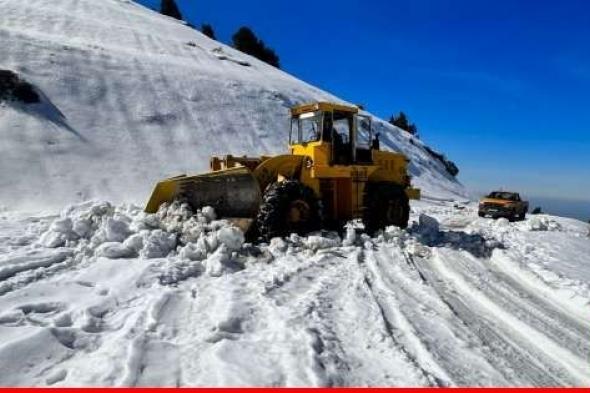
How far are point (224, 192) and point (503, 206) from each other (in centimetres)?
1610

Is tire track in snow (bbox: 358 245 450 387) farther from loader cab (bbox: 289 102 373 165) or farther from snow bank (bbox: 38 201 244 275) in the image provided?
loader cab (bbox: 289 102 373 165)

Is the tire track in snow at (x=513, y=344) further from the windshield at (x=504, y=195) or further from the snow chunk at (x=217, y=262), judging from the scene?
the windshield at (x=504, y=195)

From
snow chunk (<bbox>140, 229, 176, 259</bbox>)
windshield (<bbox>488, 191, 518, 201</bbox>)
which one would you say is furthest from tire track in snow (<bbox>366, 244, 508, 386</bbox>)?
windshield (<bbox>488, 191, 518, 201</bbox>)

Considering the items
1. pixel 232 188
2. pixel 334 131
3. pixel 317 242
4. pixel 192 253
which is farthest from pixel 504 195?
pixel 192 253

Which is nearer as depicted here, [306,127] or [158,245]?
[158,245]

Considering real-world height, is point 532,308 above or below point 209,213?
below

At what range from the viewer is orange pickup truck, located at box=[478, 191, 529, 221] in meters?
22.9

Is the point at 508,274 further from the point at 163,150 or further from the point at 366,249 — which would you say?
the point at 163,150

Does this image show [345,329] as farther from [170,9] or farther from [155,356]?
[170,9]

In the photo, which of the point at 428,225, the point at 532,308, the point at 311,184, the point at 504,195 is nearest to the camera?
the point at 532,308

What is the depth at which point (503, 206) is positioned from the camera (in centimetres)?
2292

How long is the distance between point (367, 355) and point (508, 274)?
4761 millimetres

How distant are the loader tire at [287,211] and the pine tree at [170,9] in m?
67.0

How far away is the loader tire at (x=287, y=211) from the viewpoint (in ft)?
32.2
